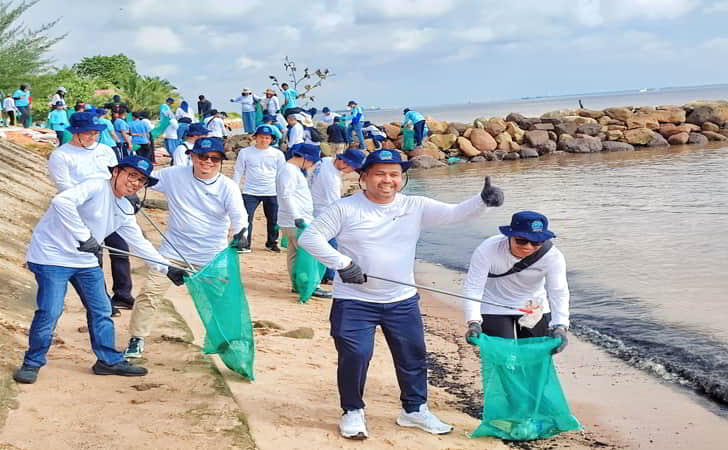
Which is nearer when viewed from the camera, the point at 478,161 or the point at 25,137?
the point at 25,137

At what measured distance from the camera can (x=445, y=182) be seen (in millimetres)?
25531

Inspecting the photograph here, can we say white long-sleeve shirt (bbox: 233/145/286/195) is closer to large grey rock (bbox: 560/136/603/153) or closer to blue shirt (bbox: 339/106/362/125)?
blue shirt (bbox: 339/106/362/125)

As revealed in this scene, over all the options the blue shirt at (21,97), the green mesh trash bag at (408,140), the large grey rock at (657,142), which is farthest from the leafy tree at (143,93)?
the large grey rock at (657,142)

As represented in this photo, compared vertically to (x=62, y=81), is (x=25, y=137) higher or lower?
lower

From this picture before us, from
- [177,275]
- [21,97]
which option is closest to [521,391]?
[177,275]

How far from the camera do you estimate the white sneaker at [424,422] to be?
491cm

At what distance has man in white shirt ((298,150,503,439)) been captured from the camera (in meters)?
4.60

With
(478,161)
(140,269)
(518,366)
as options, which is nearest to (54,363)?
(518,366)

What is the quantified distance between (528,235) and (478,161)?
27.9 metres

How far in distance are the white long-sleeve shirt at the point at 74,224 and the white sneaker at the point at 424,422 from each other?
7.24ft

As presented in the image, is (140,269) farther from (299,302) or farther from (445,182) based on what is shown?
(445,182)

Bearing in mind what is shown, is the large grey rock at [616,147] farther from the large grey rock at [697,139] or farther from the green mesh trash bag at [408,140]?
the green mesh trash bag at [408,140]

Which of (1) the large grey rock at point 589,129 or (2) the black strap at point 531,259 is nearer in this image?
(2) the black strap at point 531,259

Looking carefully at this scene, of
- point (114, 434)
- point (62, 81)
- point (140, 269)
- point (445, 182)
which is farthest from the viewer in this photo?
point (62, 81)
